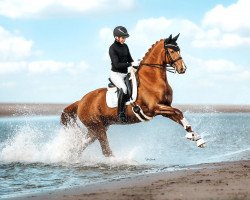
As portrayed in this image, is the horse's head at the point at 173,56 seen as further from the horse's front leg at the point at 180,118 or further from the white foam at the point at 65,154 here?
the white foam at the point at 65,154

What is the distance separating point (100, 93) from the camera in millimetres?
15711

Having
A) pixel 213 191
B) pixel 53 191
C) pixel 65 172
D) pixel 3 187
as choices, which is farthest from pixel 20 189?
pixel 213 191

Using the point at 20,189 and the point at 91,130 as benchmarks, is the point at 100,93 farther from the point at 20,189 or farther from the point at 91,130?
the point at 20,189

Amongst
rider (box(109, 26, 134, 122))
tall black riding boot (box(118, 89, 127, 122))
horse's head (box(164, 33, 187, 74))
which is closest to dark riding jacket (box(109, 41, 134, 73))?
rider (box(109, 26, 134, 122))

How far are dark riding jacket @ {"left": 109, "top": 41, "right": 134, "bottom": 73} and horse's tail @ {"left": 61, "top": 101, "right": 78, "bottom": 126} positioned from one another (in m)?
3.02

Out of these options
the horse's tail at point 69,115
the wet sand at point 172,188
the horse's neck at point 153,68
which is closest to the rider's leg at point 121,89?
the horse's neck at point 153,68

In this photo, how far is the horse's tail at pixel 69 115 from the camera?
55.7ft

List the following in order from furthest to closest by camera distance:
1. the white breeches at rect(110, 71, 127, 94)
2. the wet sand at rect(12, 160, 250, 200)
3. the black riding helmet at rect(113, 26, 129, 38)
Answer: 1. the white breeches at rect(110, 71, 127, 94)
2. the black riding helmet at rect(113, 26, 129, 38)
3. the wet sand at rect(12, 160, 250, 200)

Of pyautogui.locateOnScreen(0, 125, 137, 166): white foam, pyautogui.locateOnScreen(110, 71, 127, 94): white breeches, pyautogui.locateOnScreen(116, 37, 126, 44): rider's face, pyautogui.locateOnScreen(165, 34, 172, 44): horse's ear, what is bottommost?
pyautogui.locateOnScreen(0, 125, 137, 166): white foam

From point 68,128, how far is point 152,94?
434cm

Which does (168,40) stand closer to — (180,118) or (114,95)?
(180,118)

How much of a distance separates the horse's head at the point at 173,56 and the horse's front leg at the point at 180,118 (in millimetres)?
1090

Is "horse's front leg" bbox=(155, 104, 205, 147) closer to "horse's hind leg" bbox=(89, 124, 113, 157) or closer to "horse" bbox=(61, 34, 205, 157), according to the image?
"horse" bbox=(61, 34, 205, 157)

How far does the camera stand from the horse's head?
13.5m
